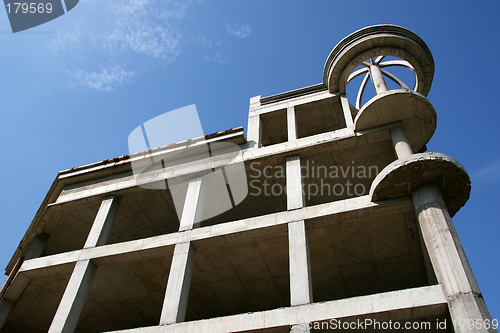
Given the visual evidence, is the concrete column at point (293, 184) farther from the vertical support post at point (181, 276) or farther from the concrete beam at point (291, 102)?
the concrete beam at point (291, 102)

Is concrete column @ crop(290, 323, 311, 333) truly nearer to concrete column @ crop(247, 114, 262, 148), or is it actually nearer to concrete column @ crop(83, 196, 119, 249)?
concrete column @ crop(83, 196, 119, 249)

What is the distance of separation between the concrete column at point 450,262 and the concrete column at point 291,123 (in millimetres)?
5413

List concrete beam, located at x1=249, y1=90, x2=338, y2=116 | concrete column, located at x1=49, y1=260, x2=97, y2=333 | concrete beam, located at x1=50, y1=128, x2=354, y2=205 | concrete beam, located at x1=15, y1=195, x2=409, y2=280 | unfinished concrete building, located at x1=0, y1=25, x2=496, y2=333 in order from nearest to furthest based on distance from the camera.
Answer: unfinished concrete building, located at x1=0, y1=25, x2=496, y2=333 < concrete column, located at x1=49, y1=260, x2=97, y2=333 < concrete beam, located at x1=15, y1=195, x2=409, y2=280 < concrete beam, located at x1=50, y1=128, x2=354, y2=205 < concrete beam, located at x1=249, y1=90, x2=338, y2=116

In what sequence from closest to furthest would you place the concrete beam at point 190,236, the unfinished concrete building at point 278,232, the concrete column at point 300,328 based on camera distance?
the concrete column at point 300,328, the unfinished concrete building at point 278,232, the concrete beam at point 190,236

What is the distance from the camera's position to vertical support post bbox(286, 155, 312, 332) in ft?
25.2

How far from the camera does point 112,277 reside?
11.9m

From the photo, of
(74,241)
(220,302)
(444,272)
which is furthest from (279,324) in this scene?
(74,241)

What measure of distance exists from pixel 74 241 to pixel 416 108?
11750 mm

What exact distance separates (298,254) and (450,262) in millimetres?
2885

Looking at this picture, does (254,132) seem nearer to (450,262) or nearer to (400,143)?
(400,143)

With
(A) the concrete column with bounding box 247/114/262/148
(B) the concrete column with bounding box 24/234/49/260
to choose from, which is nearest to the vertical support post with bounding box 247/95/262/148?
(A) the concrete column with bounding box 247/114/262/148

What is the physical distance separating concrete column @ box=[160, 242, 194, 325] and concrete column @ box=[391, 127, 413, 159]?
570cm

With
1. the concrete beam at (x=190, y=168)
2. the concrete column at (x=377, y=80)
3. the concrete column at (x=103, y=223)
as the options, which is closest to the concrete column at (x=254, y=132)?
the concrete beam at (x=190, y=168)

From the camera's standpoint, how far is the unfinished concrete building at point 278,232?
7.55 m
